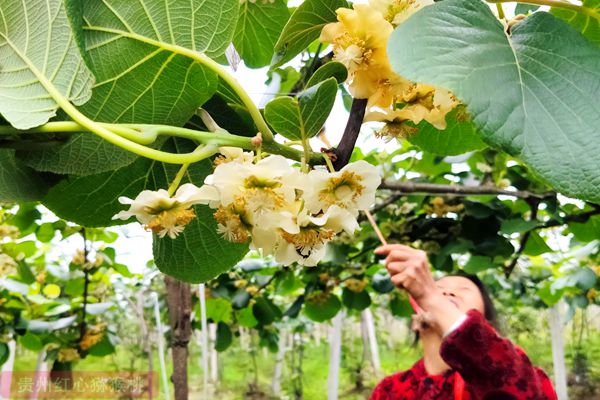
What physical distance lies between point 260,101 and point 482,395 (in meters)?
1.37

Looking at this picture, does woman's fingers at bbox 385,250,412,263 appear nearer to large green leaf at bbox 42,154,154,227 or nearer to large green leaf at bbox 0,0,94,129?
large green leaf at bbox 42,154,154,227

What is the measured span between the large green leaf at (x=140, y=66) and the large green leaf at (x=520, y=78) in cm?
16

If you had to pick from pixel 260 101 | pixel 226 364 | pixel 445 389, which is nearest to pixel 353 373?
pixel 226 364

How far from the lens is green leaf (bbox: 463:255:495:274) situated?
6.59 feet

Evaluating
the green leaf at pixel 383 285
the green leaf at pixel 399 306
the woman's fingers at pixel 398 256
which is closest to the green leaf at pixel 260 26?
the woman's fingers at pixel 398 256

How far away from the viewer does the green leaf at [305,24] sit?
1.64ft

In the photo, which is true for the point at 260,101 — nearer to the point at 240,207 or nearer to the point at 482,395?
the point at 240,207

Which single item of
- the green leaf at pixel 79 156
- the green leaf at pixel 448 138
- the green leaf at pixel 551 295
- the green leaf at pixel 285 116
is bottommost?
the green leaf at pixel 79 156

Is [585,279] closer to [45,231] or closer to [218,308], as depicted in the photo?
[218,308]

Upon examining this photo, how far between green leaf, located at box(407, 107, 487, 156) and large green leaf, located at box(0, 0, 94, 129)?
0.36 meters

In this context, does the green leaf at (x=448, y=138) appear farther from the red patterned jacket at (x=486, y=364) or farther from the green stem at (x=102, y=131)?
the red patterned jacket at (x=486, y=364)

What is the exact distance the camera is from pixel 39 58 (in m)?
0.42

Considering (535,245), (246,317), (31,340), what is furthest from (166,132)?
→ (246,317)

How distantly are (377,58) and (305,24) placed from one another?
90mm
